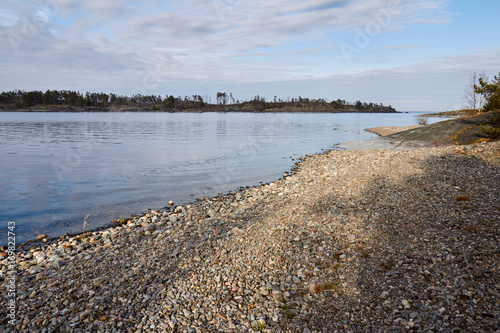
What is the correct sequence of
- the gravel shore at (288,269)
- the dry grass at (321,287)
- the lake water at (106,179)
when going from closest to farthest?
1. the gravel shore at (288,269)
2. the dry grass at (321,287)
3. the lake water at (106,179)

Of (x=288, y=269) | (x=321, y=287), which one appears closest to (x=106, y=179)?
(x=288, y=269)

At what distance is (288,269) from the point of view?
7059 millimetres

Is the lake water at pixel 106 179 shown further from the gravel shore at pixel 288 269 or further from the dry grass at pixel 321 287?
the dry grass at pixel 321 287

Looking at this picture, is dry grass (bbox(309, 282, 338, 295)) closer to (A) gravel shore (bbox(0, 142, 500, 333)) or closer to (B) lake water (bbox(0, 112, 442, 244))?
(A) gravel shore (bbox(0, 142, 500, 333))

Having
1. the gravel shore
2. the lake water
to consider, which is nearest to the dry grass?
the gravel shore

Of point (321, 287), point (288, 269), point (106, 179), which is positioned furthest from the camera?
point (106, 179)

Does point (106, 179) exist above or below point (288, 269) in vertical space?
above

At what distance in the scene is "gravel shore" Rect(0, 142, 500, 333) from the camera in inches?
215

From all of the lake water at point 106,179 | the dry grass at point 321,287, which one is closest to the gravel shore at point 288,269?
the dry grass at point 321,287

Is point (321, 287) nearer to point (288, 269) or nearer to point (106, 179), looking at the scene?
A: point (288, 269)

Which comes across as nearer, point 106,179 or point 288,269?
point 288,269

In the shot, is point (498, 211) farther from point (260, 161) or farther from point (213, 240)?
point (260, 161)

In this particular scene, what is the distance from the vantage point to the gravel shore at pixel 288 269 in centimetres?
546

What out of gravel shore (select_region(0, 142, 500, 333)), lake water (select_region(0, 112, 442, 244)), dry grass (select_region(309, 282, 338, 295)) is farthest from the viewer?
lake water (select_region(0, 112, 442, 244))
